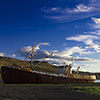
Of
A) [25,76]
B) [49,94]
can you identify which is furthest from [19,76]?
[49,94]

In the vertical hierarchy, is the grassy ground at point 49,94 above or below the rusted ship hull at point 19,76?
below

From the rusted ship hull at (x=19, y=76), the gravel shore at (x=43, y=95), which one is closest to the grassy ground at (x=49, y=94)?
the gravel shore at (x=43, y=95)

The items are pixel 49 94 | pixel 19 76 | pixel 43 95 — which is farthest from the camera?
pixel 19 76

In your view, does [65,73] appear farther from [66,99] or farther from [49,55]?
[66,99]

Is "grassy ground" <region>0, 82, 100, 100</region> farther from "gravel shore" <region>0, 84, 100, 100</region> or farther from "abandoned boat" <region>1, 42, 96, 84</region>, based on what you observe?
"abandoned boat" <region>1, 42, 96, 84</region>

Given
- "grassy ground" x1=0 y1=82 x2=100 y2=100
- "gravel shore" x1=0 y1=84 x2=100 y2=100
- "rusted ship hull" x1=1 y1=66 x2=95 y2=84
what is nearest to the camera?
"gravel shore" x1=0 y1=84 x2=100 y2=100

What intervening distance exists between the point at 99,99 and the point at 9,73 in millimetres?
30130

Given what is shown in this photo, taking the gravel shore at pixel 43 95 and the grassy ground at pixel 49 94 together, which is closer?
the gravel shore at pixel 43 95

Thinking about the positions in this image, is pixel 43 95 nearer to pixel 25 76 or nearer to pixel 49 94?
pixel 49 94

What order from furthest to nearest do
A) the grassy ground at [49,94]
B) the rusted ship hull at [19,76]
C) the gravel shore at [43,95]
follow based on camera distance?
1. the rusted ship hull at [19,76]
2. the grassy ground at [49,94]
3. the gravel shore at [43,95]

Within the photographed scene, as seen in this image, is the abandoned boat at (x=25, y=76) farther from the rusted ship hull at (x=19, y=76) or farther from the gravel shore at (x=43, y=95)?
the gravel shore at (x=43, y=95)

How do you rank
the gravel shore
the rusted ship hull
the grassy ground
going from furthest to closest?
the rusted ship hull → the grassy ground → the gravel shore

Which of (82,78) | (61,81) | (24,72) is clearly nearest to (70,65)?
(82,78)

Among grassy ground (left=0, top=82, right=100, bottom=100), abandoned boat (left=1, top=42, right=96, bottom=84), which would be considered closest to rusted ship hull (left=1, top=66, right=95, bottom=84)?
abandoned boat (left=1, top=42, right=96, bottom=84)
